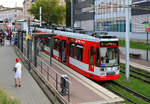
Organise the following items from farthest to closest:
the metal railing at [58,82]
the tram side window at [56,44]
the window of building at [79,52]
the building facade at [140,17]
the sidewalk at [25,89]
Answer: the building facade at [140,17]
the tram side window at [56,44]
the window of building at [79,52]
the sidewalk at [25,89]
the metal railing at [58,82]

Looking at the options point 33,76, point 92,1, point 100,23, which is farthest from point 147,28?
point 92,1

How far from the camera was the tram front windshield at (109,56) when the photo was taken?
12539mm

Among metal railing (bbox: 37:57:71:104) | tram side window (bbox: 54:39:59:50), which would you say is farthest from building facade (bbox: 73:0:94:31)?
metal railing (bbox: 37:57:71:104)

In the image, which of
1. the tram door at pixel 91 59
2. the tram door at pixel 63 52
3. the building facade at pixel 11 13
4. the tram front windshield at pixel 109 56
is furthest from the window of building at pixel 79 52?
the building facade at pixel 11 13

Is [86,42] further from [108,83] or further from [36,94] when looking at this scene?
[36,94]

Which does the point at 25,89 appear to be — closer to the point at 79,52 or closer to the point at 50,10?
the point at 79,52

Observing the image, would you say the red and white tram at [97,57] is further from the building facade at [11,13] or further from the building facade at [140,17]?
the building facade at [11,13]

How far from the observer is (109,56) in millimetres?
12711

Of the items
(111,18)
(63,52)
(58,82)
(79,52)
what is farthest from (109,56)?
(111,18)

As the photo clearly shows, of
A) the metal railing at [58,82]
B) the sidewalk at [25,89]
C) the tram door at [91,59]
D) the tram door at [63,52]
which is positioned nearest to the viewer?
the metal railing at [58,82]

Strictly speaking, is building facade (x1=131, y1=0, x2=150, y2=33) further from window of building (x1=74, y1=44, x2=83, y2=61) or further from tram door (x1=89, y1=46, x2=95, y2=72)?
tram door (x1=89, y1=46, x2=95, y2=72)

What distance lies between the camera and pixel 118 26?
42031mm

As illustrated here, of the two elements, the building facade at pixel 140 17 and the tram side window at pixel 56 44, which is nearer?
the tram side window at pixel 56 44

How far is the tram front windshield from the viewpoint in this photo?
12.5 metres
